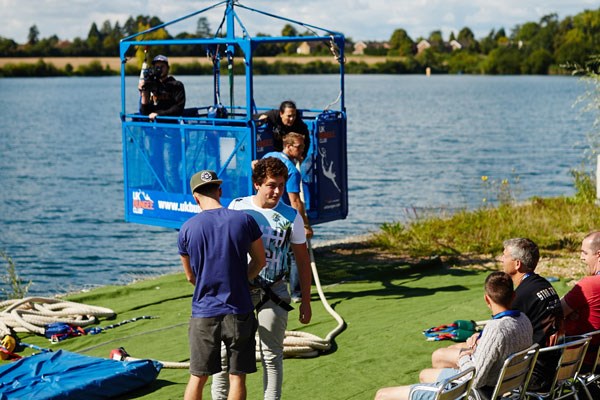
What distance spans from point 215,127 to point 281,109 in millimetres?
844

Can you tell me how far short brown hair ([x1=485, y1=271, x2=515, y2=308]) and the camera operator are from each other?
6.71 m

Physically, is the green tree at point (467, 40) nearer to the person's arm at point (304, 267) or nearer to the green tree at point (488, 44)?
the green tree at point (488, 44)

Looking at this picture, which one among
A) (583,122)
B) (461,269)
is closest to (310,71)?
(583,122)

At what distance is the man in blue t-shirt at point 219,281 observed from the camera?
5531mm

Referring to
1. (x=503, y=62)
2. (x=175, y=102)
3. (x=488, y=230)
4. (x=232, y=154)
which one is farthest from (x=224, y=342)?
(x=503, y=62)

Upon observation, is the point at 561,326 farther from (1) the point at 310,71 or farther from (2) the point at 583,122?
(1) the point at 310,71

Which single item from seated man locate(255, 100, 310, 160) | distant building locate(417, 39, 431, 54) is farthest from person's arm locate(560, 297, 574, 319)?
distant building locate(417, 39, 431, 54)

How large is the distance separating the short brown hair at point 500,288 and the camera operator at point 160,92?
6.71 metres

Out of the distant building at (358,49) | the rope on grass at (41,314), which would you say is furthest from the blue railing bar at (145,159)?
the distant building at (358,49)

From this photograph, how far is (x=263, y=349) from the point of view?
5.92 meters

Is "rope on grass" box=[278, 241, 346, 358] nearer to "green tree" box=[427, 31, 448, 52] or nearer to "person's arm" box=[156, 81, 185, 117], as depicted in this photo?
"person's arm" box=[156, 81, 185, 117]

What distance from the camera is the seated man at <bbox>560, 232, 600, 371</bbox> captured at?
6160 millimetres

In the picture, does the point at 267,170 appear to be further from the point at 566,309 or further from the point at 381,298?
the point at 381,298

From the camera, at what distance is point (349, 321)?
9.27 metres
